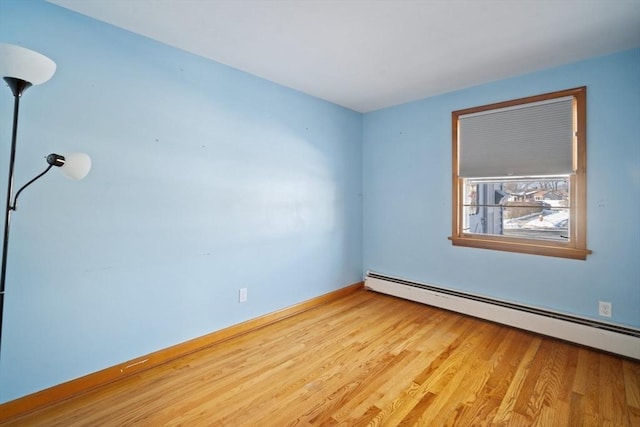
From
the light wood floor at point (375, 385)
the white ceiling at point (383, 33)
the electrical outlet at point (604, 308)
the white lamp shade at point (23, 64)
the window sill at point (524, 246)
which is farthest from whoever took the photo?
the window sill at point (524, 246)

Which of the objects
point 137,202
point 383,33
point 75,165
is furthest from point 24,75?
point 383,33

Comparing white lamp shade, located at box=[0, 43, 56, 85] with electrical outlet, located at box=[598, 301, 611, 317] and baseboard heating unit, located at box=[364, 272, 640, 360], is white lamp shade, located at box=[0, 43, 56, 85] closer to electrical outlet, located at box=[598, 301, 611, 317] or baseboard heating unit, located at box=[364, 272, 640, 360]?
baseboard heating unit, located at box=[364, 272, 640, 360]

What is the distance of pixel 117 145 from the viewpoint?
6.91 feet

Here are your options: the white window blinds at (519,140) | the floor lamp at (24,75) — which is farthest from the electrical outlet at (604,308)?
the floor lamp at (24,75)

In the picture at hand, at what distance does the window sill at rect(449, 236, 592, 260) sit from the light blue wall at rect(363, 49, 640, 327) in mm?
56

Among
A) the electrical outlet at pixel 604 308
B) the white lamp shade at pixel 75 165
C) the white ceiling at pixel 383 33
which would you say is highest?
the white ceiling at pixel 383 33

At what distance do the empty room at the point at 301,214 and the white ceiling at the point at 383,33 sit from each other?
0.07 feet

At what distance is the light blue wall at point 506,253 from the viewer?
2400 millimetres

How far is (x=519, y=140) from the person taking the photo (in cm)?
291

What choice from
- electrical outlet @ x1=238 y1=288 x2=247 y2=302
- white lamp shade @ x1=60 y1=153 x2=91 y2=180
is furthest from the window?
white lamp shade @ x1=60 y1=153 x2=91 y2=180

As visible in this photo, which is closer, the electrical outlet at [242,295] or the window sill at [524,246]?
the window sill at [524,246]

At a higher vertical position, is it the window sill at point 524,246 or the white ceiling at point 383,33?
the white ceiling at point 383,33

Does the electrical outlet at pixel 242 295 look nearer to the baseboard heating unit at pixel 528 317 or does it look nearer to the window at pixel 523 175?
the baseboard heating unit at pixel 528 317

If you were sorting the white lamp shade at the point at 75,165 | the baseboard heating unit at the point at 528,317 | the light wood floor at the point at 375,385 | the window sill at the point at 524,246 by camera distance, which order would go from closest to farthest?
the white lamp shade at the point at 75,165
the light wood floor at the point at 375,385
the baseboard heating unit at the point at 528,317
the window sill at the point at 524,246
